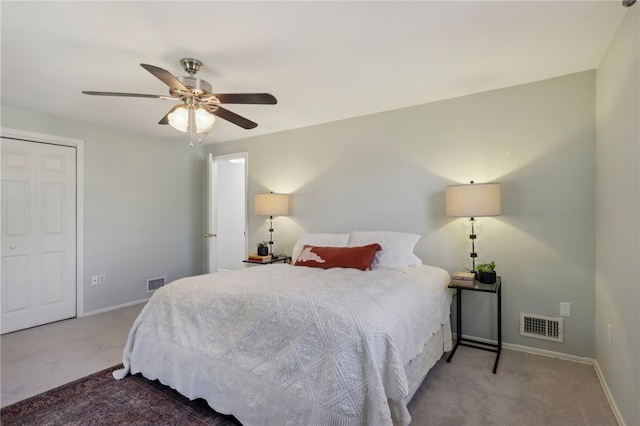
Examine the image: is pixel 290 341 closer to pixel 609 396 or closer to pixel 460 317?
pixel 460 317

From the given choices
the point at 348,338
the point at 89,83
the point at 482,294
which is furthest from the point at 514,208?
the point at 89,83

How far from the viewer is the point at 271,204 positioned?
158 inches

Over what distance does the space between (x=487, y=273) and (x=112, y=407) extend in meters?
2.84

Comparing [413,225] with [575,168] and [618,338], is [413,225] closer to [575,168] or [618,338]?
[575,168]

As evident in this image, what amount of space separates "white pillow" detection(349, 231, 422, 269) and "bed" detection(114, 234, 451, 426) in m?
0.35

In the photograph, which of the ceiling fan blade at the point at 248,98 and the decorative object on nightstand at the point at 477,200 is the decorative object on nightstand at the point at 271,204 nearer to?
the ceiling fan blade at the point at 248,98

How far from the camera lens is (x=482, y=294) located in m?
2.96

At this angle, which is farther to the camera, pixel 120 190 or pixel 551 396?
pixel 120 190

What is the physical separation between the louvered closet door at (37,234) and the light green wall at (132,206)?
0.58 feet

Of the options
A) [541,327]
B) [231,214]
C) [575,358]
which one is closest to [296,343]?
[541,327]

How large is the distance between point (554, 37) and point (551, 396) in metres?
2.33

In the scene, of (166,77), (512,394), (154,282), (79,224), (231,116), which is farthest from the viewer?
(154,282)

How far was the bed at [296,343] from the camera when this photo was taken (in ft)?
4.94

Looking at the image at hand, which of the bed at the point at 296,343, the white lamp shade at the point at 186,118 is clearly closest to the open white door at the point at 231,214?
the white lamp shade at the point at 186,118
